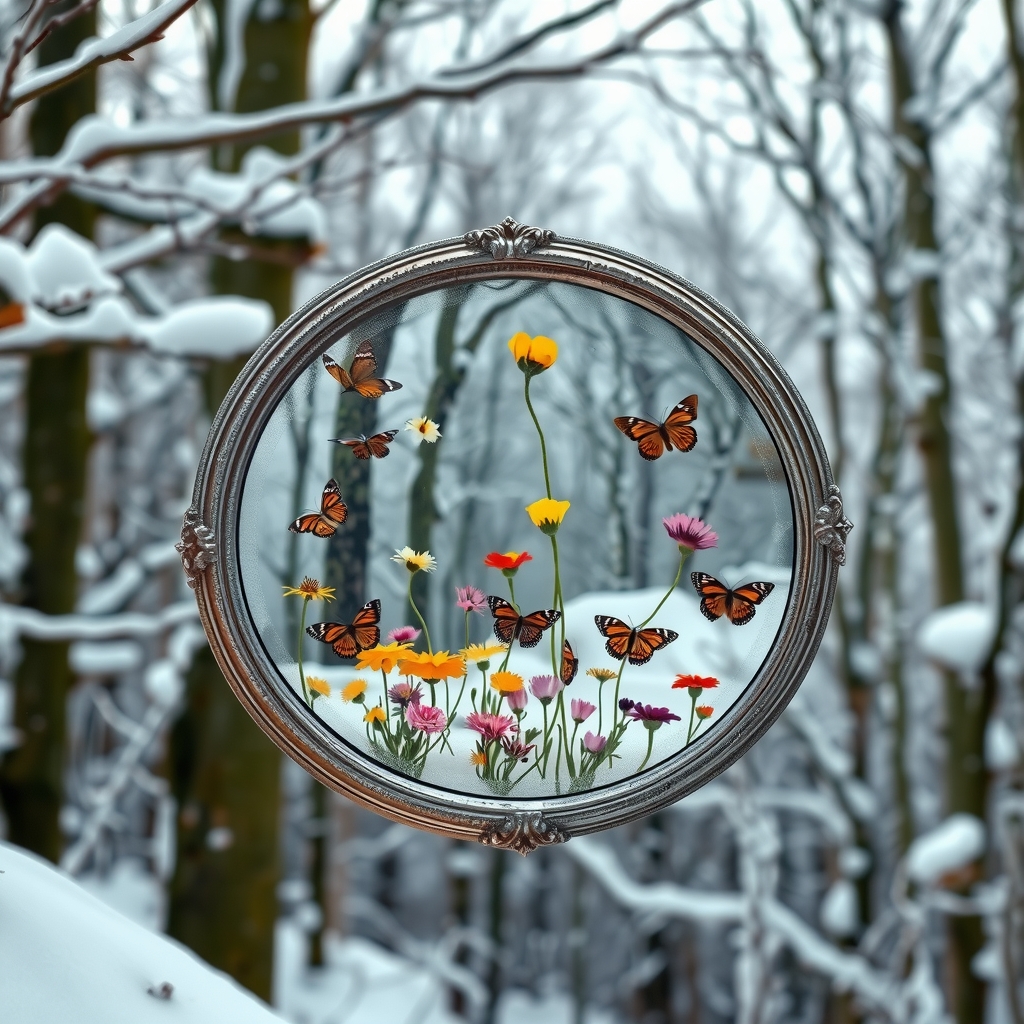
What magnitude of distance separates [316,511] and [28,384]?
10.9 feet

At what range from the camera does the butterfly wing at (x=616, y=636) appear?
46.4 inches

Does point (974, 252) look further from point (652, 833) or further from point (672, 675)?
point (672, 675)

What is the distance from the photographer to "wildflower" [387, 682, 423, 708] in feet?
3.85

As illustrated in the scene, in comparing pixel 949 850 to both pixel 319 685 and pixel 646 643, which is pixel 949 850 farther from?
pixel 319 685

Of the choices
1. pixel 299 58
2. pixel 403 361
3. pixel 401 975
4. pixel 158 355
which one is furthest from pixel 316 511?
pixel 401 975

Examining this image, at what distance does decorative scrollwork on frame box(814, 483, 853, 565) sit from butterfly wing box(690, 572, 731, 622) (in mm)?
130

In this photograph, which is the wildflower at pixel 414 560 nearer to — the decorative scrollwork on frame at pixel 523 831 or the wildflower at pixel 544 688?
the wildflower at pixel 544 688

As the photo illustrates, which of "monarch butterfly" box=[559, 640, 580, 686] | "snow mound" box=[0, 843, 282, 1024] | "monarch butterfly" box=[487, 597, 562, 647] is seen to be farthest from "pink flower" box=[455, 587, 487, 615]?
"snow mound" box=[0, 843, 282, 1024]

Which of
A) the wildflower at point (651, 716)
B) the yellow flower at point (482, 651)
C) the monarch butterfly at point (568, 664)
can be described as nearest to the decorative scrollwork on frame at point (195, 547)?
the yellow flower at point (482, 651)

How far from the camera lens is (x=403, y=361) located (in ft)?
3.99

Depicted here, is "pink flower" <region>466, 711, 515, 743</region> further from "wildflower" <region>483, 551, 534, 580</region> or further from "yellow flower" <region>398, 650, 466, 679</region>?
"wildflower" <region>483, 551, 534, 580</region>

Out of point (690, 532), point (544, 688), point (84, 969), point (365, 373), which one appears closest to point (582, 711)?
point (544, 688)

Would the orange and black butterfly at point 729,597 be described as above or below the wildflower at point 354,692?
above

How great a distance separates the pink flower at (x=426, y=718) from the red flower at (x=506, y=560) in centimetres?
19
